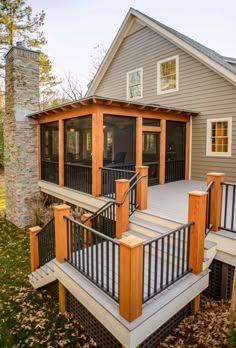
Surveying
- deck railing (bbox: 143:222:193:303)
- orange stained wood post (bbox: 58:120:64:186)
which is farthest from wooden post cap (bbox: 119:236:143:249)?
orange stained wood post (bbox: 58:120:64:186)

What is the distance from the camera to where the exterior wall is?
29.1ft

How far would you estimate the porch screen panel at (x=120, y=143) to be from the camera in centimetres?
785

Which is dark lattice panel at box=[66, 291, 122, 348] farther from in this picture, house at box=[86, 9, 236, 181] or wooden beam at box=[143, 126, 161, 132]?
house at box=[86, 9, 236, 181]

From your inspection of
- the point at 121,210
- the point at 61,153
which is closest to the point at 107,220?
the point at 121,210

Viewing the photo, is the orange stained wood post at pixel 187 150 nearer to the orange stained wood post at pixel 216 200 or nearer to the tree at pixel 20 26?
the orange stained wood post at pixel 216 200

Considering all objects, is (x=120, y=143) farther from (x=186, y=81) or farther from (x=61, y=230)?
(x=61, y=230)

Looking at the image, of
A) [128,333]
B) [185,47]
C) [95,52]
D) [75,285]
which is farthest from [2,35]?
[128,333]

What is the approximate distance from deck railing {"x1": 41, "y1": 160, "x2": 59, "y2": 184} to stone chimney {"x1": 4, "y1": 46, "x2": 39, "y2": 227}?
394 millimetres

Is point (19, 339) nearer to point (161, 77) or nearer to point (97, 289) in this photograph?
point (97, 289)

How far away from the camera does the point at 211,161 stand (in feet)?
31.1

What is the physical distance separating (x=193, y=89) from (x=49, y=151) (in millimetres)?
6669

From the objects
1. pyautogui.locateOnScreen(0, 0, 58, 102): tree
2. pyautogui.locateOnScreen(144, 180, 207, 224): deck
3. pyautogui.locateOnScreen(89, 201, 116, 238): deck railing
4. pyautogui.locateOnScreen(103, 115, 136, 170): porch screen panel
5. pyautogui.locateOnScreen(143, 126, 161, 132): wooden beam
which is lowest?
pyautogui.locateOnScreen(89, 201, 116, 238): deck railing

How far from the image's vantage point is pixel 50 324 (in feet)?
15.1

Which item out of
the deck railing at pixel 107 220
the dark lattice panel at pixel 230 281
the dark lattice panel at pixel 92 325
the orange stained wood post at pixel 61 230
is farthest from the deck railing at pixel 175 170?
the dark lattice panel at pixel 92 325
